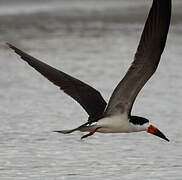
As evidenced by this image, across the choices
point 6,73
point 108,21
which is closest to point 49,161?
point 6,73

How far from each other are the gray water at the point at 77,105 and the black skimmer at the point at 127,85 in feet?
1.46

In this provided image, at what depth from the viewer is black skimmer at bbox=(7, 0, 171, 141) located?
7469 millimetres

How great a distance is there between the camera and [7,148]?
9.08m

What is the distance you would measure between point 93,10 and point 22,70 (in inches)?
491

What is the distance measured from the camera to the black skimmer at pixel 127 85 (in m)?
7.47

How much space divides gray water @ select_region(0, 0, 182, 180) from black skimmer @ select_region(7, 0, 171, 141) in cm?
44

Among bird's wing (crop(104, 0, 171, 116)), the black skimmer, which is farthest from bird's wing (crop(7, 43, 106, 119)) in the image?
bird's wing (crop(104, 0, 171, 116))

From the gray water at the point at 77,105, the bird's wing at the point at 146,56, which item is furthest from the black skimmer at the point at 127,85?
the gray water at the point at 77,105

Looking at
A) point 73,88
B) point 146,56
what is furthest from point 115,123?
point 73,88

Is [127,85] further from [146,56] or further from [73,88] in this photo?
[73,88]

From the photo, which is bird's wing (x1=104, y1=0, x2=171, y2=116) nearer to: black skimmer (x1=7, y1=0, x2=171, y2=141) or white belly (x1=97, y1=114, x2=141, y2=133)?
black skimmer (x1=7, y1=0, x2=171, y2=141)

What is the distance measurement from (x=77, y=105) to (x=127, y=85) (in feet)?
14.6

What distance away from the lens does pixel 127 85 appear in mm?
7602

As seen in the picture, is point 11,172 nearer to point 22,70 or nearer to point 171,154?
point 171,154
